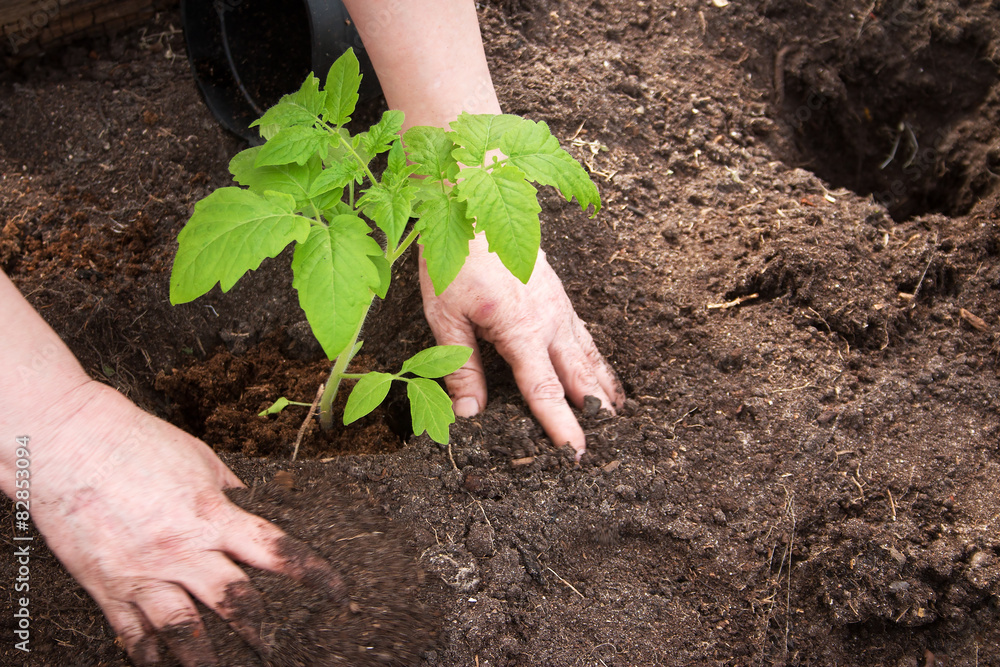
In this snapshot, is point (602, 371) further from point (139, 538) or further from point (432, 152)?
point (139, 538)

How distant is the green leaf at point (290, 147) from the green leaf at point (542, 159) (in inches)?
15.3

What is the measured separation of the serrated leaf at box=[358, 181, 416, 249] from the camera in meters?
1.40

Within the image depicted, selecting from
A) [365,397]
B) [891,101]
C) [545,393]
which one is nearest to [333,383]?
[365,397]

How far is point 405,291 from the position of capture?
7.50ft

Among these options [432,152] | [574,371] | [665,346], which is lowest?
[665,346]

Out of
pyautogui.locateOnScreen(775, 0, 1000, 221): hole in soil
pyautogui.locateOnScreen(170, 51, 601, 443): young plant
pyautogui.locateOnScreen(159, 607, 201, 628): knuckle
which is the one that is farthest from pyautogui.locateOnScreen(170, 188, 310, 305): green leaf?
pyautogui.locateOnScreen(775, 0, 1000, 221): hole in soil

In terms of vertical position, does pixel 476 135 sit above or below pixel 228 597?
above

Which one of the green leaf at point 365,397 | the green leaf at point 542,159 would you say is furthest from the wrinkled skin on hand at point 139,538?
the green leaf at point 542,159

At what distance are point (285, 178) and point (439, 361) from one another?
54 cm

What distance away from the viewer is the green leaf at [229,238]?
1.31m

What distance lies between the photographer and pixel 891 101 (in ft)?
9.93

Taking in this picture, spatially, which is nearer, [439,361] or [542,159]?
[542,159]

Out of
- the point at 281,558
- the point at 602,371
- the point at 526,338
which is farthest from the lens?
the point at 602,371

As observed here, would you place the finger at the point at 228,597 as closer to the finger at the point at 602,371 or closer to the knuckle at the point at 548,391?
the knuckle at the point at 548,391
